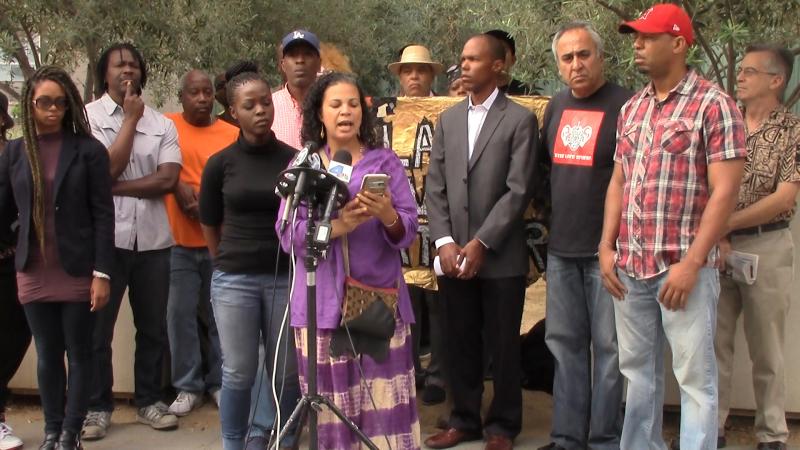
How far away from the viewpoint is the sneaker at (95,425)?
18.7ft

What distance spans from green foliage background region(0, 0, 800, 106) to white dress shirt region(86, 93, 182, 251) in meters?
1.02

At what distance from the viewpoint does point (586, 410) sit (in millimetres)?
5145

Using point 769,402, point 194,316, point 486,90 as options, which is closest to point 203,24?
point 194,316

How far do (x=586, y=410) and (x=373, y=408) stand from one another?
1.45m

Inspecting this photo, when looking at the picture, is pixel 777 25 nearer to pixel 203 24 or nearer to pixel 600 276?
pixel 600 276

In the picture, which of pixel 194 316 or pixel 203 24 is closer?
pixel 194 316

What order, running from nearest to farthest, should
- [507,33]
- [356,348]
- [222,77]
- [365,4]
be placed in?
[356,348] → [507,33] → [222,77] → [365,4]

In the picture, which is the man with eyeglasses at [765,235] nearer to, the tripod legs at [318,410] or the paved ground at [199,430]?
the paved ground at [199,430]

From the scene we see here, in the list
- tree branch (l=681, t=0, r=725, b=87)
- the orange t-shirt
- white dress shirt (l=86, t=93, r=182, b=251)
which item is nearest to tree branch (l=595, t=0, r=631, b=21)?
tree branch (l=681, t=0, r=725, b=87)


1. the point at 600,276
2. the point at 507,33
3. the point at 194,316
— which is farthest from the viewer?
the point at 194,316

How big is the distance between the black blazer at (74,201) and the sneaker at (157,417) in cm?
131

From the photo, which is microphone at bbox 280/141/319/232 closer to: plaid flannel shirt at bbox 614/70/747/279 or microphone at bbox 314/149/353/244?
microphone at bbox 314/149/353/244

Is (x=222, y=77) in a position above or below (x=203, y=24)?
below

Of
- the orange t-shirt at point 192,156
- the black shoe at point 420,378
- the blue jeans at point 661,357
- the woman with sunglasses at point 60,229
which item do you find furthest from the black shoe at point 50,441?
the blue jeans at point 661,357
